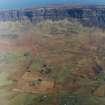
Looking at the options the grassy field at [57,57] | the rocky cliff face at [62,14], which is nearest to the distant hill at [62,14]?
the rocky cliff face at [62,14]

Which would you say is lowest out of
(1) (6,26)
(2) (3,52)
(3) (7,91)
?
(3) (7,91)

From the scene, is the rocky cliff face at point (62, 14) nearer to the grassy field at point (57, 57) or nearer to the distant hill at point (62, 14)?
the distant hill at point (62, 14)

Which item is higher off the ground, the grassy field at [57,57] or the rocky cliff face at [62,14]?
the rocky cliff face at [62,14]

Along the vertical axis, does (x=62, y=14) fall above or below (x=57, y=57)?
above

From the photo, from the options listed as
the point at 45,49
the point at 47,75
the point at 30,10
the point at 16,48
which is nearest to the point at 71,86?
the point at 47,75

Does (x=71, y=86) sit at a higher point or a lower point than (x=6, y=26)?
lower

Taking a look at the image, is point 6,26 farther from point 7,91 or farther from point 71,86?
point 71,86

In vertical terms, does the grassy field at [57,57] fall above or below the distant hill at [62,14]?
below

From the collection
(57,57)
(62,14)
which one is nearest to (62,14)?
(62,14)

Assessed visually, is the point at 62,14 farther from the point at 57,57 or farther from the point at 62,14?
the point at 57,57
